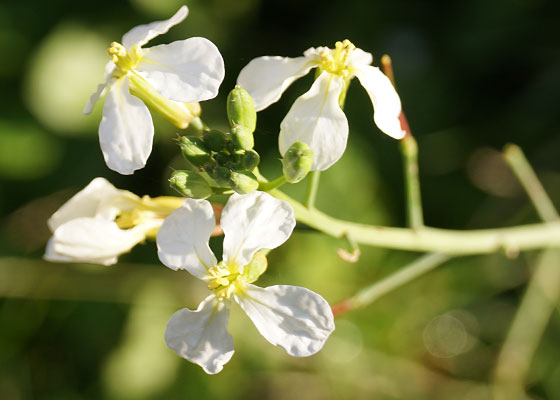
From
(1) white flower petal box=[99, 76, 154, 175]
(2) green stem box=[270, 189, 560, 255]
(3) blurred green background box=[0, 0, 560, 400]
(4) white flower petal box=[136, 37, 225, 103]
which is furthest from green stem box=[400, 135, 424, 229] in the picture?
(3) blurred green background box=[0, 0, 560, 400]

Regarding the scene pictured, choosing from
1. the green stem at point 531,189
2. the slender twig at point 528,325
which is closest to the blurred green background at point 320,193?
the slender twig at point 528,325

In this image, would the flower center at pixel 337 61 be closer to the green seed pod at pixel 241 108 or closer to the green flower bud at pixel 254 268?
the green seed pod at pixel 241 108

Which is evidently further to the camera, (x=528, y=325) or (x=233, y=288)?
(x=528, y=325)

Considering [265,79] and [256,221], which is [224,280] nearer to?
[256,221]

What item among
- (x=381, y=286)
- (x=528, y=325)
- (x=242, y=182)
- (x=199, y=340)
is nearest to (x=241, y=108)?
(x=242, y=182)

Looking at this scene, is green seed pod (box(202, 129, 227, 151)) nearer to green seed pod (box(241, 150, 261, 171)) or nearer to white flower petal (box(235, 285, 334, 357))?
green seed pod (box(241, 150, 261, 171))

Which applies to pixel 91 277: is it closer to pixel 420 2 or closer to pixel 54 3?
pixel 54 3

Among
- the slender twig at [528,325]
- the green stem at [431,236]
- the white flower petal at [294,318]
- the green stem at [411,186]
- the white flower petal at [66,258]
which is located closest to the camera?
the white flower petal at [294,318]

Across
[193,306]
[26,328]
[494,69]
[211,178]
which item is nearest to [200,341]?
[211,178]
